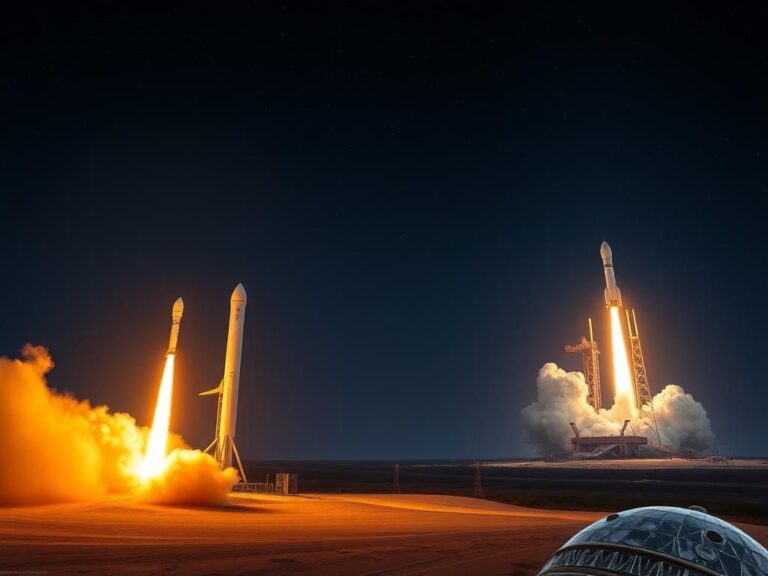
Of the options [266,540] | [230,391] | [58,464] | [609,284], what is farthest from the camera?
[609,284]

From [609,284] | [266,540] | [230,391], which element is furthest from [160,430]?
[609,284]

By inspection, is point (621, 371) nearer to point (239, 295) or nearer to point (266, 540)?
Result: point (239, 295)

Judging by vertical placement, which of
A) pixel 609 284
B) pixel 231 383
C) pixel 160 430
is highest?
pixel 609 284

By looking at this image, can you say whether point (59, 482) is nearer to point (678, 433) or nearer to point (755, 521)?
point (755, 521)

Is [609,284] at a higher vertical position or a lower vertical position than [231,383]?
higher

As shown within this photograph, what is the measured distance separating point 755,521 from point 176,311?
4520 centimetres

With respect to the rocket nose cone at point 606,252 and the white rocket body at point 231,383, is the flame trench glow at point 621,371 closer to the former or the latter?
the rocket nose cone at point 606,252

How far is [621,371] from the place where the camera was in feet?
382

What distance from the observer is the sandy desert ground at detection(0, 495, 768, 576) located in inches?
645

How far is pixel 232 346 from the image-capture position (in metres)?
51.9

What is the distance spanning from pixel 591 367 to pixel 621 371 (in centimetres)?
1631

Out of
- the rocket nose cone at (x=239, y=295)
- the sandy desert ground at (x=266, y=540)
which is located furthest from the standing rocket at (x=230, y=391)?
the sandy desert ground at (x=266, y=540)

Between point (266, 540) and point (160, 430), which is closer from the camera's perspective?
point (266, 540)

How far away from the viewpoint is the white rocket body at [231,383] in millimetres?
49031
